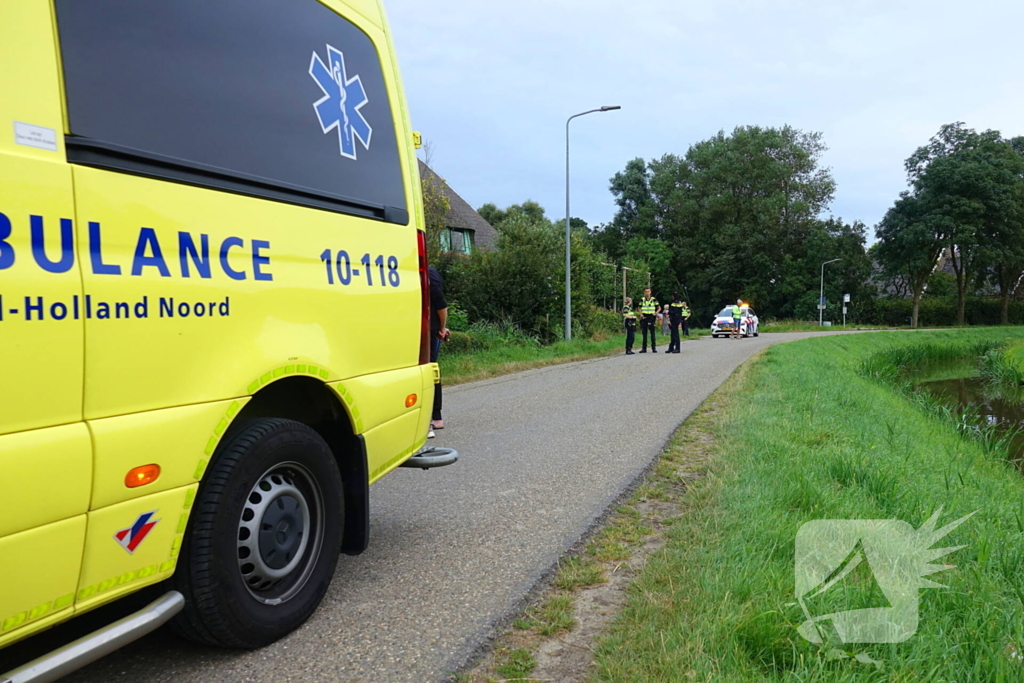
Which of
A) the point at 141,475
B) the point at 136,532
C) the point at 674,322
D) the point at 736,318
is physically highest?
the point at 141,475

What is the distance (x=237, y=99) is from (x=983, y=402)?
17.4 meters

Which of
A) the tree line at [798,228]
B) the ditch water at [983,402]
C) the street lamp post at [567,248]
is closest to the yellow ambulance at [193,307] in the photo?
the ditch water at [983,402]

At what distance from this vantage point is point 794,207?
5919 cm

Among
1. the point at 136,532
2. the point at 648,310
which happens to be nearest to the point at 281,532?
the point at 136,532

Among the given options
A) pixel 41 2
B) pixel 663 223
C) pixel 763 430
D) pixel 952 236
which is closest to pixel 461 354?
pixel 763 430

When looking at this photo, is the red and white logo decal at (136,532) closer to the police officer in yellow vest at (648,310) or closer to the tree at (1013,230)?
the police officer in yellow vest at (648,310)

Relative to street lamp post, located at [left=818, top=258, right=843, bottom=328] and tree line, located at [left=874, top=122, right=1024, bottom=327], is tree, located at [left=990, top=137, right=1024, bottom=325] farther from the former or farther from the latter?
street lamp post, located at [left=818, top=258, right=843, bottom=328]

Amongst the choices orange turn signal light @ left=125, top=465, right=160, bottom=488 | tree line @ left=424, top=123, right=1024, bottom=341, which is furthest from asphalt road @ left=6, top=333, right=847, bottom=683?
tree line @ left=424, top=123, right=1024, bottom=341

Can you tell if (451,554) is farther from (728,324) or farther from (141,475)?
(728,324)

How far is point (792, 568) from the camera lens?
3365 millimetres

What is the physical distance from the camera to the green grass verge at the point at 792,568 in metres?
2.59

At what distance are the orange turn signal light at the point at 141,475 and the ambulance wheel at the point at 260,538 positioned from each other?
0.28 m

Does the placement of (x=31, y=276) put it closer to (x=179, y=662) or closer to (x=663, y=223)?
(x=179, y=662)

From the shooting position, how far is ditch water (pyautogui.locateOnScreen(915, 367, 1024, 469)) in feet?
38.1
